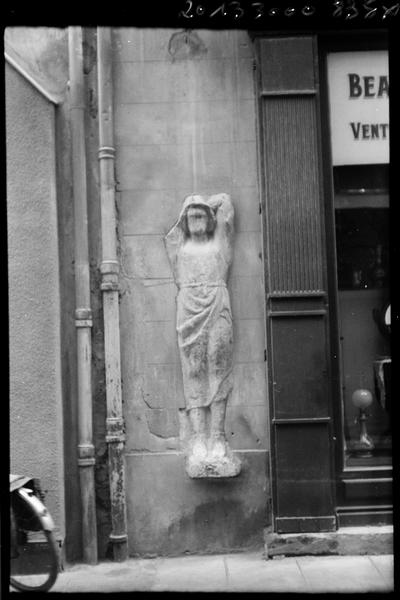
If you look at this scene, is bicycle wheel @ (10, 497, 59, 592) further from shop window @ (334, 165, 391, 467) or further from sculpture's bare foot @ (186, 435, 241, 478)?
shop window @ (334, 165, 391, 467)

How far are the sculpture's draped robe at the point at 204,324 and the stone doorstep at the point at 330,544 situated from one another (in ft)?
4.12

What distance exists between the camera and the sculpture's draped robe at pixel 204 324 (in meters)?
6.67

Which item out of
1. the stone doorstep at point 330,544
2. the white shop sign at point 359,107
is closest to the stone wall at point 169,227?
the stone doorstep at point 330,544

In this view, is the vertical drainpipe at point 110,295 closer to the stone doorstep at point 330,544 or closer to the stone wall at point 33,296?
the stone wall at point 33,296

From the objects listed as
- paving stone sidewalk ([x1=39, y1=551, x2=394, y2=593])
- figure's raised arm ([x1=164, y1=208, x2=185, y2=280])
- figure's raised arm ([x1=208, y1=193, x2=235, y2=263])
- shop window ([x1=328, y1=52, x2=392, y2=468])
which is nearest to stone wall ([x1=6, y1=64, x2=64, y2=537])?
paving stone sidewalk ([x1=39, y1=551, x2=394, y2=593])

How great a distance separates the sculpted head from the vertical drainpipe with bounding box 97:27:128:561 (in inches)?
24.6

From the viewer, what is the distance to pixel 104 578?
6.37 meters

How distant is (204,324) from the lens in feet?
21.9

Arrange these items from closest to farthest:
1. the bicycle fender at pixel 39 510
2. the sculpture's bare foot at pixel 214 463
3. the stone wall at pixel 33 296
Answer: the bicycle fender at pixel 39 510, the stone wall at pixel 33 296, the sculpture's bare foot at pixel 214 463

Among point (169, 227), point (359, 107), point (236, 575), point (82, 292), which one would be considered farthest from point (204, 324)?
point (359, 107)

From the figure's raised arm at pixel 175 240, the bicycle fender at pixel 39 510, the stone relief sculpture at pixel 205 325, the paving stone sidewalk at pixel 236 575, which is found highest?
the figure's raised arm at pixel 175 240

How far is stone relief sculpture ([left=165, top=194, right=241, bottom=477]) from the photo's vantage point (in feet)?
21.9

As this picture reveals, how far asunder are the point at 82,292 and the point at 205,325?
1050 millimetres

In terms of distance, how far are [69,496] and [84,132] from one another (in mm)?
3007
